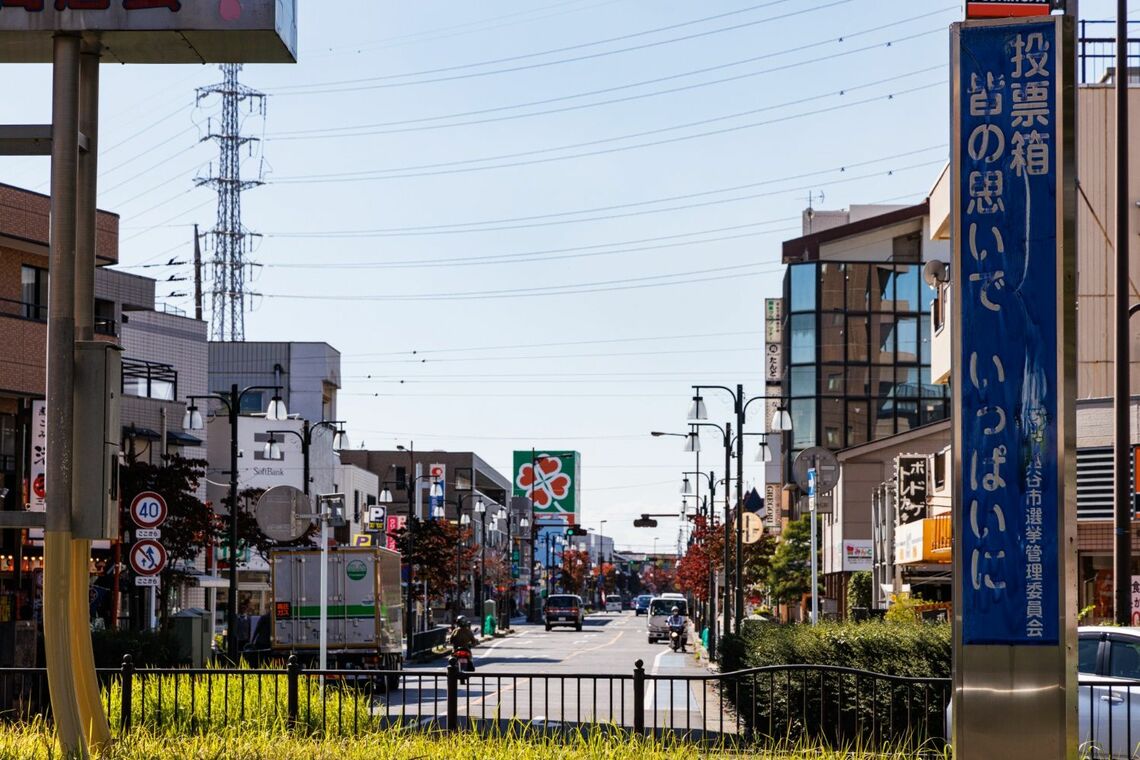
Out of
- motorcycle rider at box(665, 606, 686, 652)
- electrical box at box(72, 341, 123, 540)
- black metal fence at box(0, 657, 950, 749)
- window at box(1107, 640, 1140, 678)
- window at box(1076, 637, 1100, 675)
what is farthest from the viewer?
motorcycle rider at box(665, 606, 686, 652)

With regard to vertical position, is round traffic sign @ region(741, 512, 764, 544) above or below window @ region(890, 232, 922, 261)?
below

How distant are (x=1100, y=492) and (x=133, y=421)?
38.2m

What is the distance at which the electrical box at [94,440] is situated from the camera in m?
12.1

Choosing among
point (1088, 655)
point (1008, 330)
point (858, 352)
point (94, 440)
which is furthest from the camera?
point (858, 352)

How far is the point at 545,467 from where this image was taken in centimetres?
13288

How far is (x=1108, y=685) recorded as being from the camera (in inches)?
653

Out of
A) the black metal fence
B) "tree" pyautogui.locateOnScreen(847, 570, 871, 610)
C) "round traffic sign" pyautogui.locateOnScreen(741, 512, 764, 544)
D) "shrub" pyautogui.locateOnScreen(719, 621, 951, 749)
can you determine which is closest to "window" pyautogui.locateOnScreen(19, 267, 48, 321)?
the black metal fence

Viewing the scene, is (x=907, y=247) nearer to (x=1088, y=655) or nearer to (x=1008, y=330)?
(x=1088, y=655)

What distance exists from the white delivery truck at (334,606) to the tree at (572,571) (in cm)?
13224

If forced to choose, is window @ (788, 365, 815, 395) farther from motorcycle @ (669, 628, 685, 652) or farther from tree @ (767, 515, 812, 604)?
motorcycle @ (669, 628, 685, 652)

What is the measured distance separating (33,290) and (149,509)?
13.7 m

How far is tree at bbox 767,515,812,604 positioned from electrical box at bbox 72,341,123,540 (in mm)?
59641

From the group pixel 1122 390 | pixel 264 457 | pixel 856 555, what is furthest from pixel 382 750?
pixel 264 457

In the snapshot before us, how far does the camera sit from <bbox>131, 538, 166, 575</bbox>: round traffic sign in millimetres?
29078
